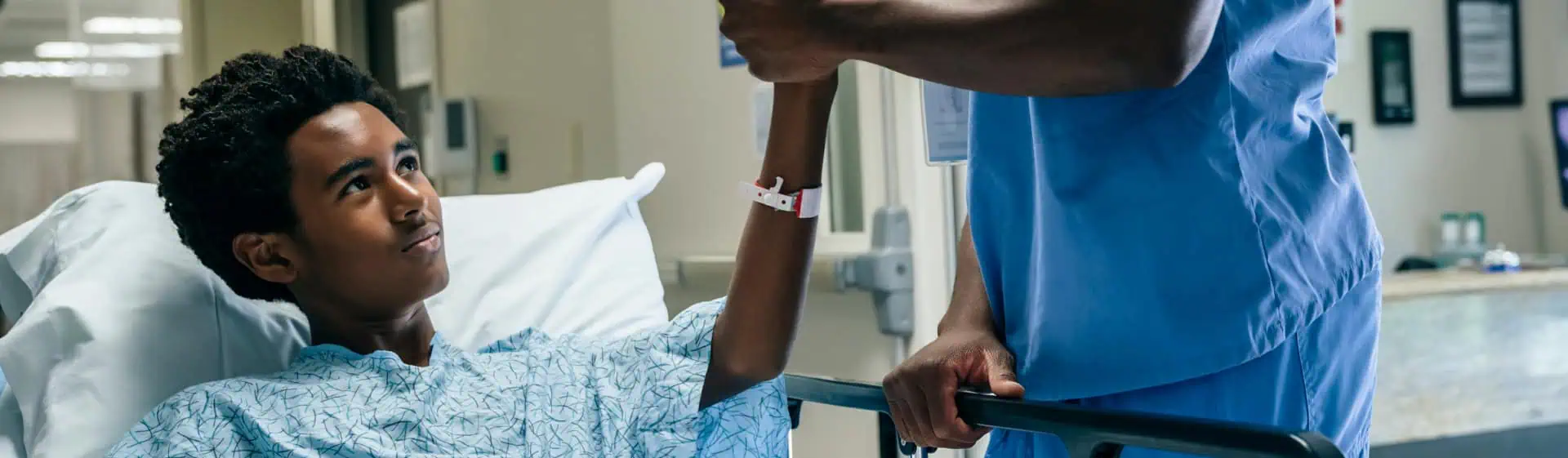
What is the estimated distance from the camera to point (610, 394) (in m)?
1.50

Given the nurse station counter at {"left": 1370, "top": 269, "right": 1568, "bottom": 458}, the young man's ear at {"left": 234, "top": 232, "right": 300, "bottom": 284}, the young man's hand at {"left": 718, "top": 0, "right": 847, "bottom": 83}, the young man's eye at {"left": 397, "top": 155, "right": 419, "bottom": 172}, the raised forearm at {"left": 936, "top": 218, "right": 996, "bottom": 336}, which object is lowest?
the nurse station counter at {"left": 1370, "top": 269, "right": 1568, "bottom": 458}

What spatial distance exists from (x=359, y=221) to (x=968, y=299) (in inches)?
27.1

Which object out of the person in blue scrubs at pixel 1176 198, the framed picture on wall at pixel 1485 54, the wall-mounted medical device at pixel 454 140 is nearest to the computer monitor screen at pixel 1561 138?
the framed picture on wall at pixel 1485 54

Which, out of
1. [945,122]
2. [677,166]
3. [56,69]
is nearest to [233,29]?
[56,69]

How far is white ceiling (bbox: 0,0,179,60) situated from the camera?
125 inches

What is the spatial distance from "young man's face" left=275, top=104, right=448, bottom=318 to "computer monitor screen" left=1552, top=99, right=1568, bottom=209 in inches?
167

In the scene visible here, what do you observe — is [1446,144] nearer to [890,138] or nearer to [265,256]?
[890,138]

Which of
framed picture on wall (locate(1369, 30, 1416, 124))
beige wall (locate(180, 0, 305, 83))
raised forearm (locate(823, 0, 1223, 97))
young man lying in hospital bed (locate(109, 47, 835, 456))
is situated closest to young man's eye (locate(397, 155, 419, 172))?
young man lying in hospital bed (locate(109, 47, 835, 456))

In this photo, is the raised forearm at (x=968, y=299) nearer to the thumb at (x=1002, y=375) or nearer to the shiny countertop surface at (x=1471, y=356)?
the thumb at (x=1002, y=375)

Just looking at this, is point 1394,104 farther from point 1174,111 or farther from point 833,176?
point 1174,111

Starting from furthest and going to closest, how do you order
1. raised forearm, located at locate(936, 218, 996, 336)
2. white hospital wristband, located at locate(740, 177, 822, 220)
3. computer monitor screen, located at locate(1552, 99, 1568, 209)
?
1. computer monitor screen, located at locate(1552, 99, 1568, 209)
2. white hospital wristband, located at locate(740, 177, 822, 220)
3. raised forearm, located at locate(936, 218, 996, 336)

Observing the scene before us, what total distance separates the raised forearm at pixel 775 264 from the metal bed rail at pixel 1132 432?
292mm

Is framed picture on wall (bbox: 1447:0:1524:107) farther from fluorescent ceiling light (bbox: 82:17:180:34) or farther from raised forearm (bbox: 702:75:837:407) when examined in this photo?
fluorescent ceiling light (bbox: 82:17:180:34)

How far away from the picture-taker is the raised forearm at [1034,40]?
737 mm
